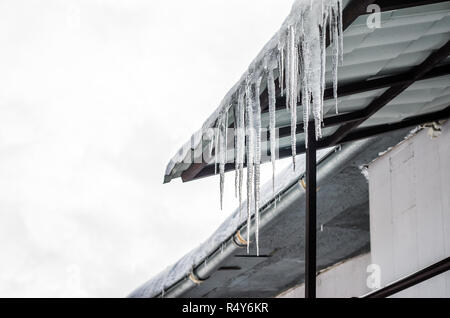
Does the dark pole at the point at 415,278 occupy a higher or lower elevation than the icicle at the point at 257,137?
lower

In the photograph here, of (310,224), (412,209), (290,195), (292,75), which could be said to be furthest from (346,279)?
(292,75)

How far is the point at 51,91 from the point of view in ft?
344

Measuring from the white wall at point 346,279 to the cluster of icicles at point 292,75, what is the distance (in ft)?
12.4

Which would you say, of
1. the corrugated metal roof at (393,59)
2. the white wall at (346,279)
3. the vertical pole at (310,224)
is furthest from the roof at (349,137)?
the vertical pole at (310,224)

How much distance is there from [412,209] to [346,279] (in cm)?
297

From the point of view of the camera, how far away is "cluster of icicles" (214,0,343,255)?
12.6 feet

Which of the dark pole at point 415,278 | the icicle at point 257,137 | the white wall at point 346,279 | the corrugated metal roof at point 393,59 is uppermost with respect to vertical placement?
the corrugated metal roof at point 393,59

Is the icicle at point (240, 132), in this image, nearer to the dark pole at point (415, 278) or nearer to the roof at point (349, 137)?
the roof at point (349, 137)

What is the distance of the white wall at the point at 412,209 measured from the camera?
5738 millimetres

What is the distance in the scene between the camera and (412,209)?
20.2 feet

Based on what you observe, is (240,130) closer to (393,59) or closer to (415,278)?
(393,59)

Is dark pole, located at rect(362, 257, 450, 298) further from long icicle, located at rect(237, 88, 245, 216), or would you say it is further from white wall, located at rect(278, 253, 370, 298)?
white wall, located at rect(278, 253, 370, 298)

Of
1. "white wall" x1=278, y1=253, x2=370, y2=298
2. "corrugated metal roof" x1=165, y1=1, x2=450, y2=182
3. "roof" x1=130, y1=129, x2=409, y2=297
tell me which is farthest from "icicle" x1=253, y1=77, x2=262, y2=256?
"white wall" x1=278, y1=253, x2=370, y2=298

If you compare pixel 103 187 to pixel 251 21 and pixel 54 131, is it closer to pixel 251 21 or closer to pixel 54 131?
pixel 54 131
